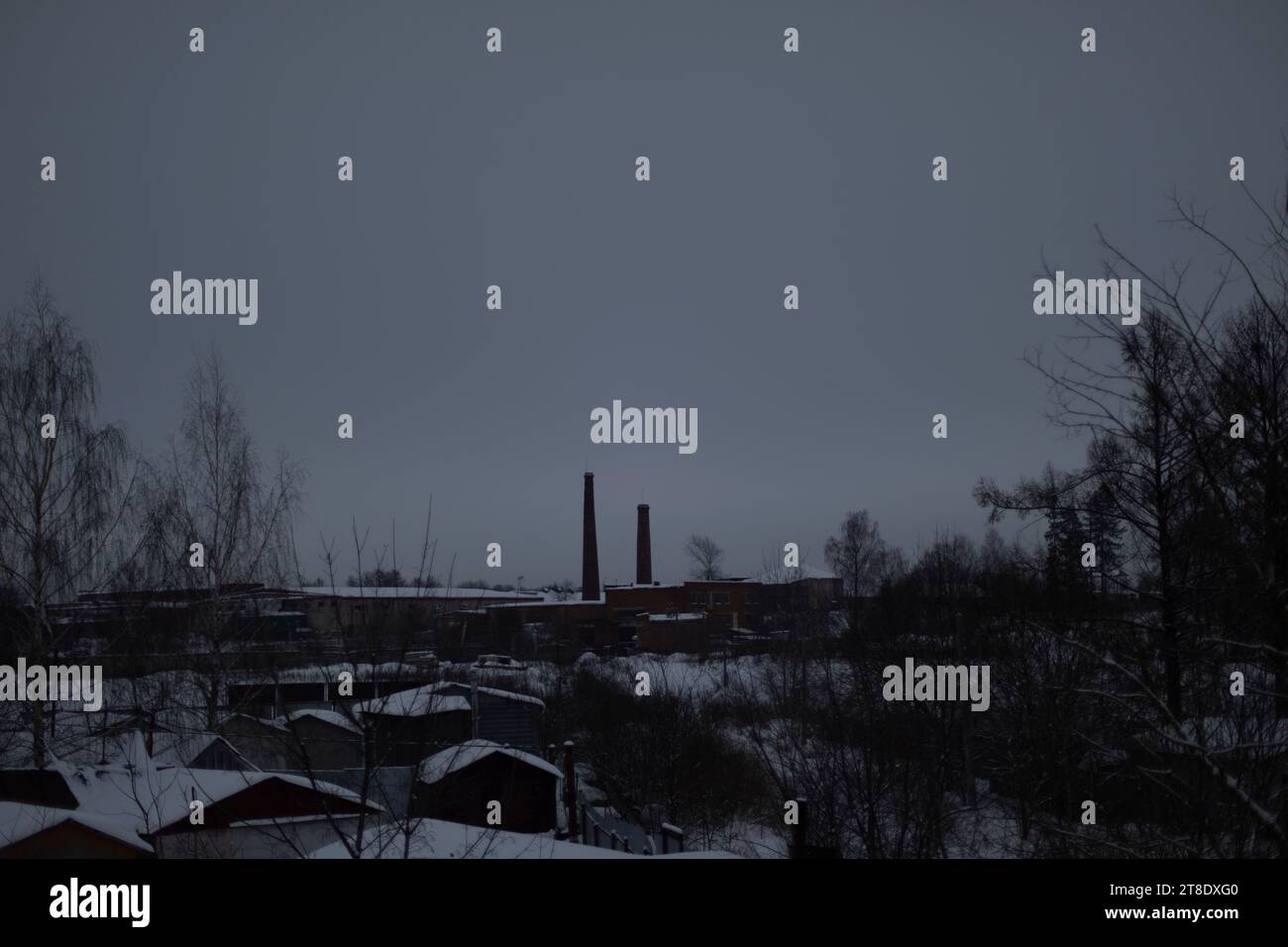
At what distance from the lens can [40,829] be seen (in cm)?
684

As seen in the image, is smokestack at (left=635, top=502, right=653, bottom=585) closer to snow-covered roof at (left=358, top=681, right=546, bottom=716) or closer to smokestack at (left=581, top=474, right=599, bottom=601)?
smokestack at (left=581, top=474, right=599, bottom=601)

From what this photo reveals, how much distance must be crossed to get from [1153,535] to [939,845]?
4.20 meters

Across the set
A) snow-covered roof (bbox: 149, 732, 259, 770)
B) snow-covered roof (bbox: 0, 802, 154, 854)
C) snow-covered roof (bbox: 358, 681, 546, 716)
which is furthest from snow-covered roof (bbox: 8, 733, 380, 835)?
snow-covered roof (bbox: 149, 732, 259, 770)

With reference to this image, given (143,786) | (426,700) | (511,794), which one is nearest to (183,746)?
(511,794)

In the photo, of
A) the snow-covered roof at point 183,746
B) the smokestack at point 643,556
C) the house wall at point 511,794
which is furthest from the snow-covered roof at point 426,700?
the smokestack at point 643,556

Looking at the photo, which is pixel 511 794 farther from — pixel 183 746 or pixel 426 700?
pixel 426 700

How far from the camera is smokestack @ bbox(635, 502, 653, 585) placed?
41.5 metres

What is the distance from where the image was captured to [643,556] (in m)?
42.5

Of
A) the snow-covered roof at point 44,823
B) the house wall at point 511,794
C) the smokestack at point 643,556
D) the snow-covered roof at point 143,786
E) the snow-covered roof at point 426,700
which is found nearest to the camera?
the snow-covered roof at point 426,700

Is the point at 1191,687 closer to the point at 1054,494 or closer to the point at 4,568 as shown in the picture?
the point at 1054,494

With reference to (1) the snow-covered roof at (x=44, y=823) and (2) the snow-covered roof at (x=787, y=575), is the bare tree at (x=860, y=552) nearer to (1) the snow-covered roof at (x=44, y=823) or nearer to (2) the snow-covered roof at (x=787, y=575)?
(2) the snow-covered roof at (x=787, y=575)

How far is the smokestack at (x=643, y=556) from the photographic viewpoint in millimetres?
41469

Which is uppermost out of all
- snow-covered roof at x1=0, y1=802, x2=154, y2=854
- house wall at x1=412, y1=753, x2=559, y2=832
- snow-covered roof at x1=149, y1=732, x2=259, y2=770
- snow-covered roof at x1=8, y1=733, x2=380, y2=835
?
snow-covered roof at x1=0, y1=802, x2=154, y2=854
